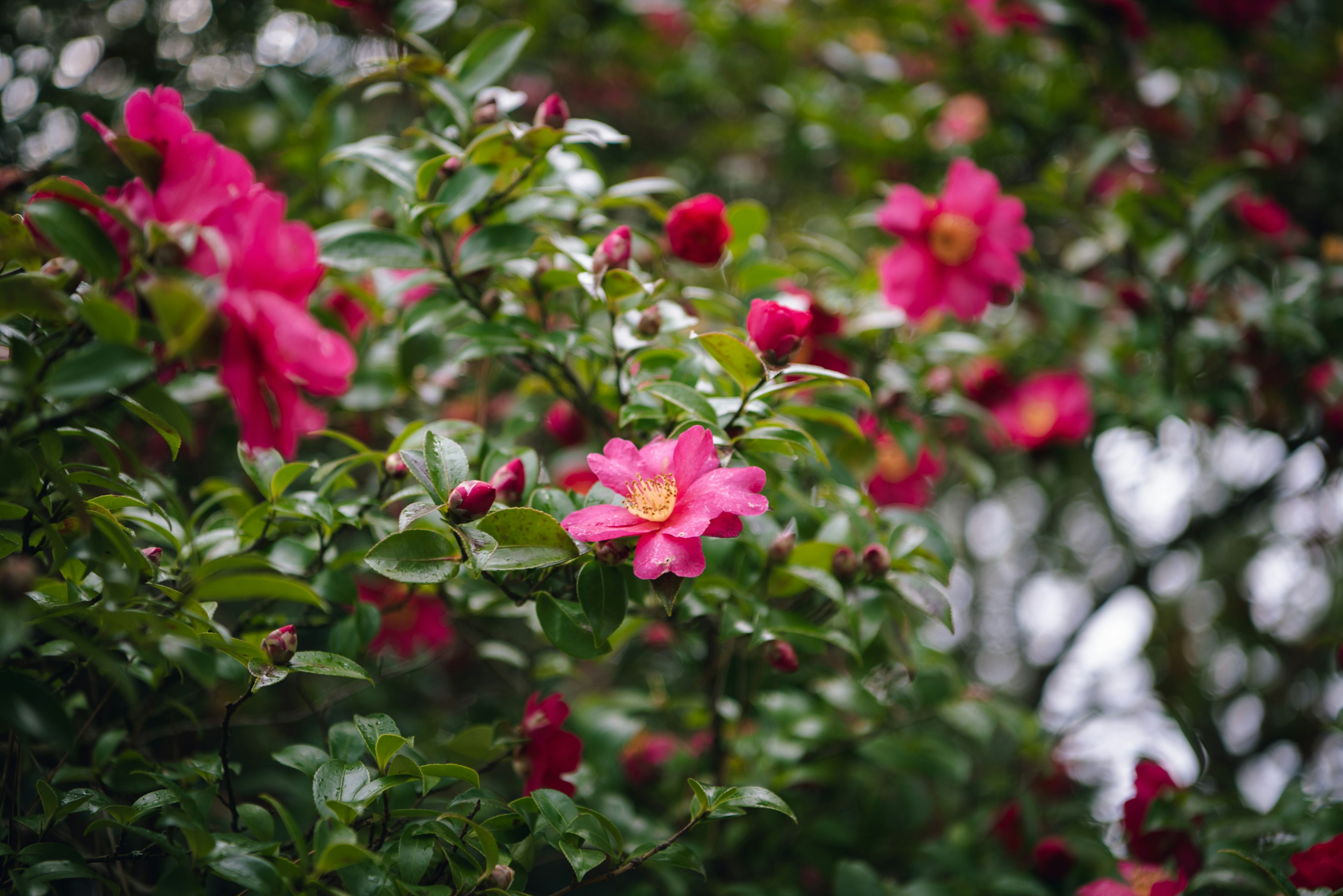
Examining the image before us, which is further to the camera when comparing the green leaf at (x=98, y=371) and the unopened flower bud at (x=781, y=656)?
the unopened flower bud at (x=781, y=656)

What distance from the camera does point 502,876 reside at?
0.71 m

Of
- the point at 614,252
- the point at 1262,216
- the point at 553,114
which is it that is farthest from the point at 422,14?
the point at 1262,216

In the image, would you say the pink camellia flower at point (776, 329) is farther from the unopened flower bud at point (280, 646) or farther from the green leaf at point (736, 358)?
the unopened flower bud at point (280, 646)

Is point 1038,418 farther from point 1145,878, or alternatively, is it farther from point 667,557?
point 667,557

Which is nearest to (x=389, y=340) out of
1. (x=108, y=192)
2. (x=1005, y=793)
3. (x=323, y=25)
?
(x=108, y=192)

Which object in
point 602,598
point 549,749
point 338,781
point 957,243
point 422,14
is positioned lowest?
point 549,749

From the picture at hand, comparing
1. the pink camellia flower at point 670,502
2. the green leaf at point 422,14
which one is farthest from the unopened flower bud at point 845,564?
the green leaf at point 422,14

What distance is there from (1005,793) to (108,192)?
1407mm

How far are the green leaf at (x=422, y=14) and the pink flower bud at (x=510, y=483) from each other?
55 cm

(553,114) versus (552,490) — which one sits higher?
(553,114)

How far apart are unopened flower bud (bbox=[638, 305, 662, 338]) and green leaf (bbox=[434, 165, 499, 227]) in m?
0.21

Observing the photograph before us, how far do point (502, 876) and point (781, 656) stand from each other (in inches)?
13.5

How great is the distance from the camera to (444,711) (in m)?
1.50

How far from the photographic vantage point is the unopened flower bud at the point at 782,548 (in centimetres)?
85
